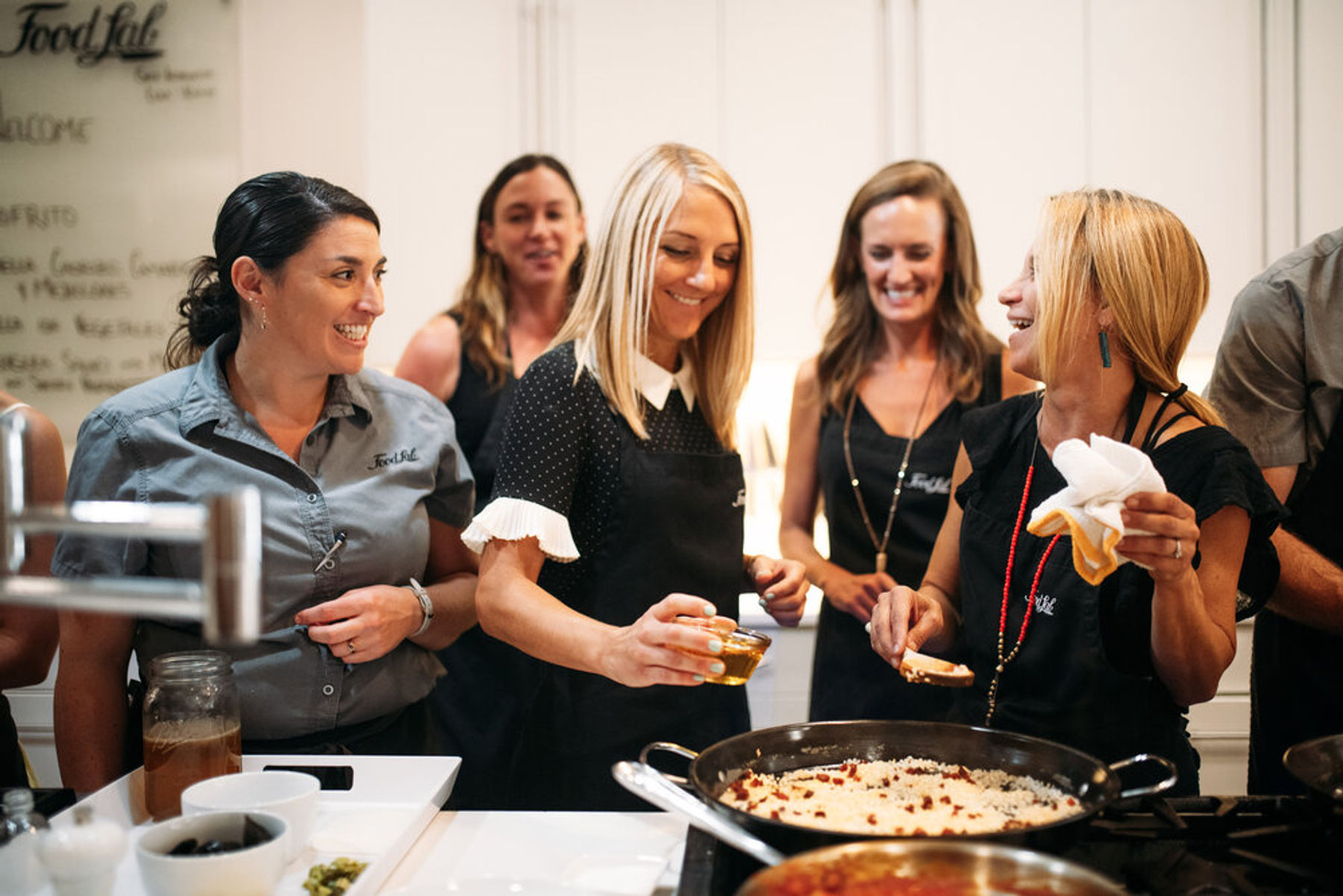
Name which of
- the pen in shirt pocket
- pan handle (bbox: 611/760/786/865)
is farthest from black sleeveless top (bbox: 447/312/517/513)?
pan handle (bbox: 611/760/786/865)

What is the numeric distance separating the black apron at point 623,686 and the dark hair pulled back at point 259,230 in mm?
555

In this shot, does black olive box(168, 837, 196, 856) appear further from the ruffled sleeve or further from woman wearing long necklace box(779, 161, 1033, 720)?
woman wearing long necklace box(779, 161, 1033, 720)

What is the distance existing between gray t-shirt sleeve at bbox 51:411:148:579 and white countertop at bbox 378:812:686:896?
57 centimetres

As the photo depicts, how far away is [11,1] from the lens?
11.1 ft

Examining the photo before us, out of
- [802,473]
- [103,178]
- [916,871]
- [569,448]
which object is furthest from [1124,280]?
[103,178]

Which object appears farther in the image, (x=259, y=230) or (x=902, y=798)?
(x=259, y=230)

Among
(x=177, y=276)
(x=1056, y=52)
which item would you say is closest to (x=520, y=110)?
(x=177, y=276)

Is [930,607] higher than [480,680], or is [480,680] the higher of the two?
[930,607]

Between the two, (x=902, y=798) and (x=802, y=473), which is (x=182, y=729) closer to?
(x=902, y=798)

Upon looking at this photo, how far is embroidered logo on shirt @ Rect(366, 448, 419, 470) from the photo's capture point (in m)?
1.74

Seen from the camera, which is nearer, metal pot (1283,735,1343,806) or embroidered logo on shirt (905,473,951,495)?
metal pot (1283,735,1343,806)

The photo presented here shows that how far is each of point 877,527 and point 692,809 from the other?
4.27ft

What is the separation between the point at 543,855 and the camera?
Answer: 4.25 feet

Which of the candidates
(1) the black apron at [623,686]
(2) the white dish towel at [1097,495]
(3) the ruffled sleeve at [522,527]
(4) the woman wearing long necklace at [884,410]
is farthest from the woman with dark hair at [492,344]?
(2) the white dish towel at [1097,495]
